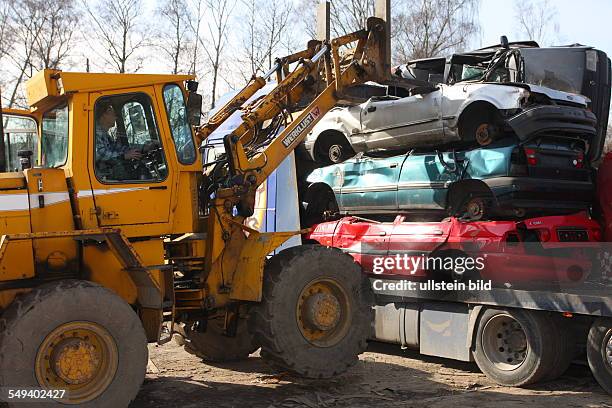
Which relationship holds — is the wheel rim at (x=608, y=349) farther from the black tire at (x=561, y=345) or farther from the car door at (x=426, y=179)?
the car door at (x=426, y=179)

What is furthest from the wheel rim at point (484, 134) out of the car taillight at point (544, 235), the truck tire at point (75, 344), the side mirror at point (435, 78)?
the truck tire at point (75, 344)

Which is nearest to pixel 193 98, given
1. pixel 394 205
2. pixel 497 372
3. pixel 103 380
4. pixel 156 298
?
pixel 156 298

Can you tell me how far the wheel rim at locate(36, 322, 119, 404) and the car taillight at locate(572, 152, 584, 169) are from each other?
17.9 ft

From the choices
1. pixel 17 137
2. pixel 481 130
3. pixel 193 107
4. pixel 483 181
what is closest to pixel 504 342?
pixel 483 181

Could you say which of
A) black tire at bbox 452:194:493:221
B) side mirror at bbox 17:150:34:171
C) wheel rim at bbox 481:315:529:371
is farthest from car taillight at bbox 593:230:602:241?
side mirror at bbox 17:150:34:171

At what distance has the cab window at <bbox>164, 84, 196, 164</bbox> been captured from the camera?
6.12m

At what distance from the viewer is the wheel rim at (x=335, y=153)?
33.2 feet

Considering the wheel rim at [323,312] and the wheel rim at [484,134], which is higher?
the wheel rim at [484,134]

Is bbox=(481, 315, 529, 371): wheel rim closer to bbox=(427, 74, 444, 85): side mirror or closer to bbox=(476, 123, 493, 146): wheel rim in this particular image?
bbox=(476, 123, 493, 146): wheel rim

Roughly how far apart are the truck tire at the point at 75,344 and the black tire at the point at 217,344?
2324mm

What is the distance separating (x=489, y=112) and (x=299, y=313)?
3.49m

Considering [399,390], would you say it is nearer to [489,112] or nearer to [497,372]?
[497,372]

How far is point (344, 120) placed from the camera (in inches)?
388

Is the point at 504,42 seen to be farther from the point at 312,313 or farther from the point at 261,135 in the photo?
the point at 312,313
